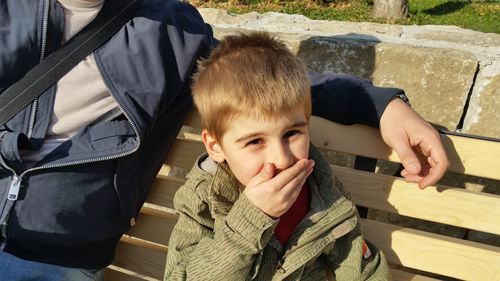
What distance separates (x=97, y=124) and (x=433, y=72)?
50.3 inches

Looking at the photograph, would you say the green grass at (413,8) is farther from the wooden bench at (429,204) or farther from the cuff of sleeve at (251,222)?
the cuff of sleeve at (251,222)

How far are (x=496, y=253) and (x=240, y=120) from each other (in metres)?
0.94

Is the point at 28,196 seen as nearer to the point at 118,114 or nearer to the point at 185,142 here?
the point at 118,114

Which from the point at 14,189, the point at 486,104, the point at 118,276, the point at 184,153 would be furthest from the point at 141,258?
the point at 486,104

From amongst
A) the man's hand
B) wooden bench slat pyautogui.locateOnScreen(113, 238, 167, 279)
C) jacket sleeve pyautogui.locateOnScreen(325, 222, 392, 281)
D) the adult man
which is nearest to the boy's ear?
the adult man

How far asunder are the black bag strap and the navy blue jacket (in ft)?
0.09

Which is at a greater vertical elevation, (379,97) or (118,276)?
(379,97)

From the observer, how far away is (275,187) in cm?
156

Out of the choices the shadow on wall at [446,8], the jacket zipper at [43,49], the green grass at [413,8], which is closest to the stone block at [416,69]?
the jacket zipper at [43,49]

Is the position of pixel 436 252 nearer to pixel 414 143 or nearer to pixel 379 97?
pixel 414 143

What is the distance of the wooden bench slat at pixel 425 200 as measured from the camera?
186cm

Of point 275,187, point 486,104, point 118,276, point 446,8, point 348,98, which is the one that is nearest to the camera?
point 275,187

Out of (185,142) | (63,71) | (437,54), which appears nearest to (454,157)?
(437,54)

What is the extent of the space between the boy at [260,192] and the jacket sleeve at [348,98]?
21 centimetres
